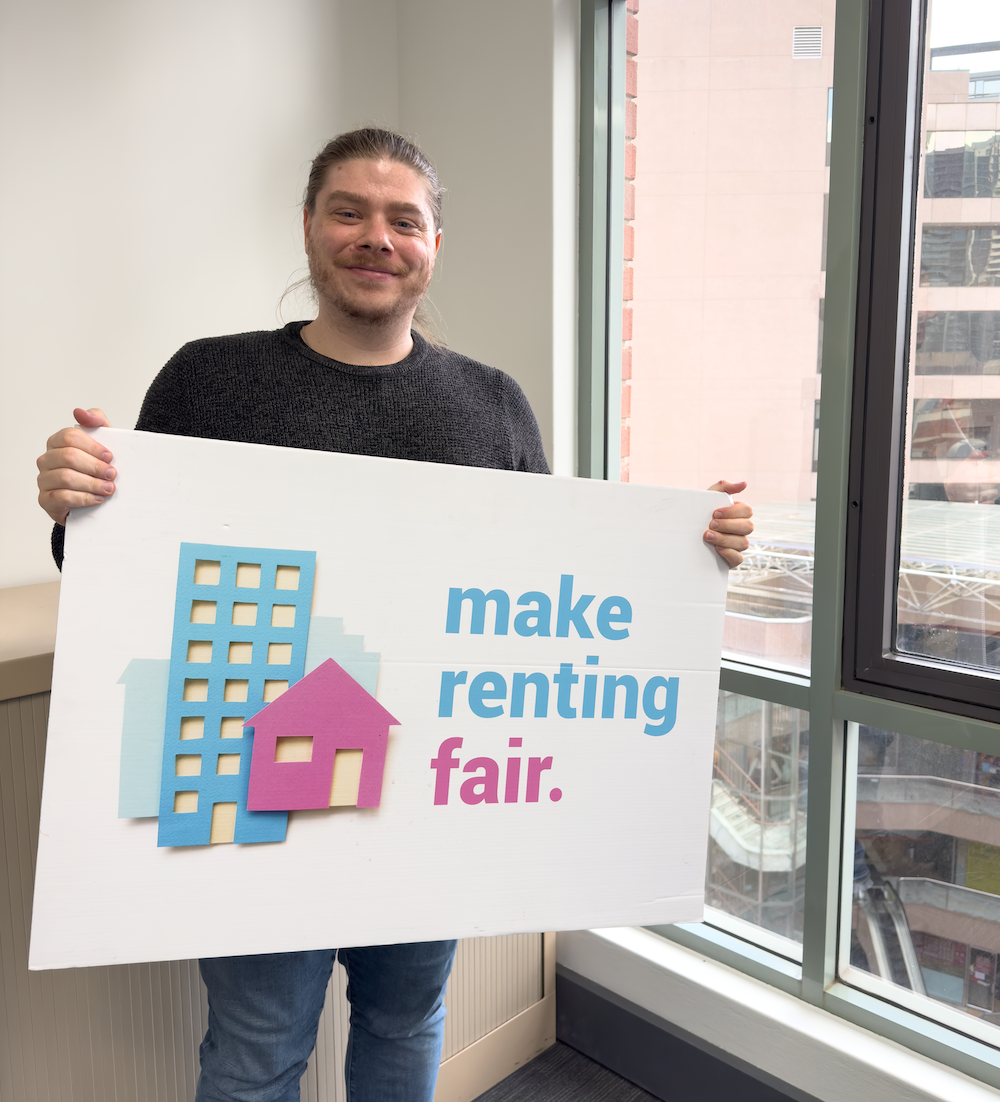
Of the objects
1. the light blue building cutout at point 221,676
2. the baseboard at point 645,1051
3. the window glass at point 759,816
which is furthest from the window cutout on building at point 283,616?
the baseboard at point 645,1051

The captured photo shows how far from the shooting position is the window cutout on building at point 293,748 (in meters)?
0.92

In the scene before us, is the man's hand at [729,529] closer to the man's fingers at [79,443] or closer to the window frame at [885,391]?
the window frame at [885,391]

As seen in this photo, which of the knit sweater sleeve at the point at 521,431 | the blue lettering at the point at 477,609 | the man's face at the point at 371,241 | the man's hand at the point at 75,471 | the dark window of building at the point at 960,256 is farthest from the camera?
the dark window of building at the point at 960,256

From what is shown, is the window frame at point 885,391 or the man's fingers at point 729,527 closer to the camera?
the man's fingers at point 729,527

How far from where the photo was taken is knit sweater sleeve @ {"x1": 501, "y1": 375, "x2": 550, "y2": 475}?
1247 millimetres

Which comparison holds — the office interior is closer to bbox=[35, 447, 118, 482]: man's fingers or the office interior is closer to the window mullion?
the window mullion

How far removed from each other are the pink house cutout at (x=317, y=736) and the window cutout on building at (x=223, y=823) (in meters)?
0.02

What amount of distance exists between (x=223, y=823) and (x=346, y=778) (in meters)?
0.13

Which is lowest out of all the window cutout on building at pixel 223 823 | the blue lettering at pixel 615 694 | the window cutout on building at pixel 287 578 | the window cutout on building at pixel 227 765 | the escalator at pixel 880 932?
the escalator at pixel 880 932

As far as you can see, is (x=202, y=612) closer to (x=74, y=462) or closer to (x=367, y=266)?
(x=74, y=462)

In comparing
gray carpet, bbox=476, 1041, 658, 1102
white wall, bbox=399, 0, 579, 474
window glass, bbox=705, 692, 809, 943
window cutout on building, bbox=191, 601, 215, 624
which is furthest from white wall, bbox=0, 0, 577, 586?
gray carpet, bbox=476, 1041, 658, 1102

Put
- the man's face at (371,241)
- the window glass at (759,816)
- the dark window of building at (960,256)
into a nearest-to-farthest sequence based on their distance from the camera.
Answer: the man's face at (371,241) < the dark window of building at (960,256) < the window glass at (759,816)

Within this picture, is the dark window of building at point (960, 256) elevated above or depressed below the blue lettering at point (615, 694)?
above

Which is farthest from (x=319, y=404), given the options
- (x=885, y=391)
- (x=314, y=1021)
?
(x=885, y=391)
